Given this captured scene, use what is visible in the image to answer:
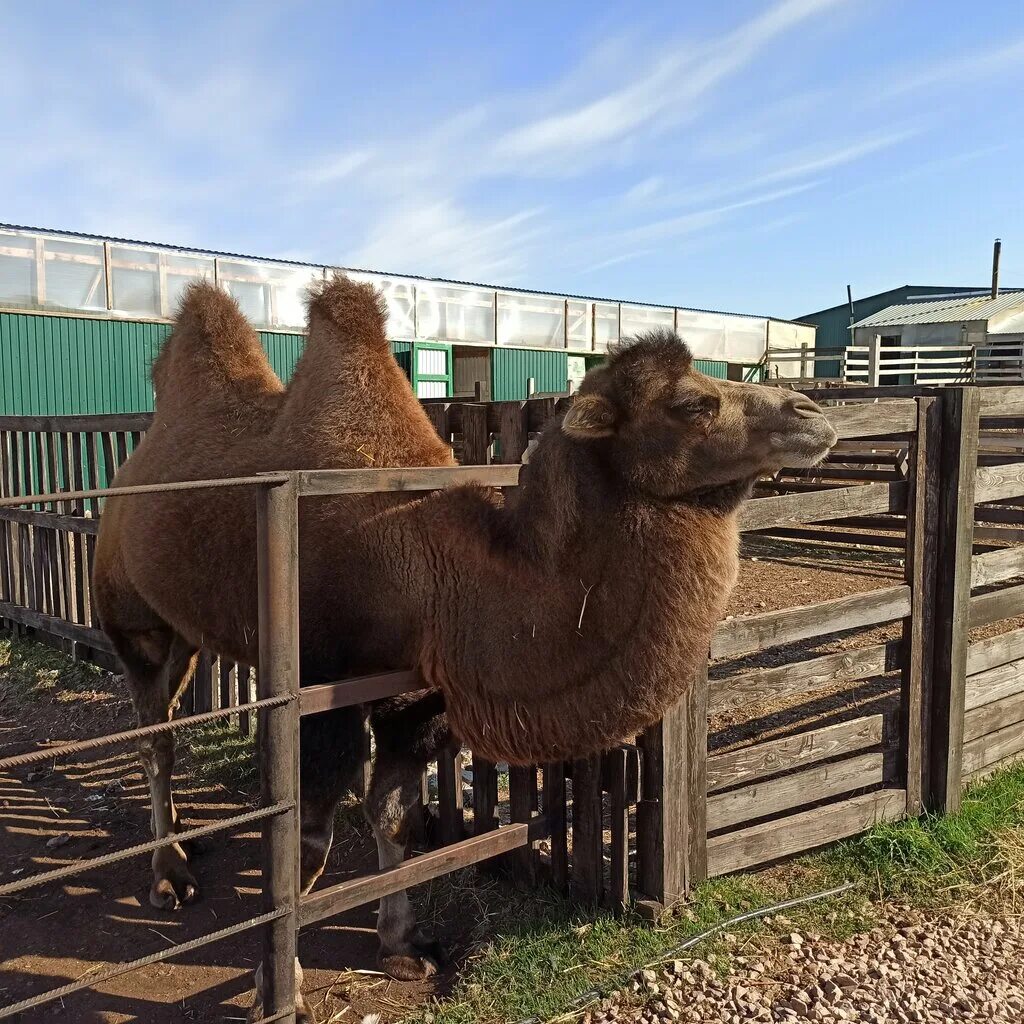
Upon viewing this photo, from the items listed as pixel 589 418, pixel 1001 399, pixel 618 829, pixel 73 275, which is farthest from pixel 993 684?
pixel 73 275

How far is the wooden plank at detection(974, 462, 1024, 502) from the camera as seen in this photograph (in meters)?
5.23

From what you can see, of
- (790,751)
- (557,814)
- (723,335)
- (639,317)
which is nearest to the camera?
(557,814)

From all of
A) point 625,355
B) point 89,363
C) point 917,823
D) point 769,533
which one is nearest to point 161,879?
point 625,355

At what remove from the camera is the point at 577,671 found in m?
3.27

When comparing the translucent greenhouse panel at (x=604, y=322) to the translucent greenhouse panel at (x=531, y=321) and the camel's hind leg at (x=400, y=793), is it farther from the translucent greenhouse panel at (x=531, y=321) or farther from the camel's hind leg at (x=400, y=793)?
the camel's hind leg at (x=400, y=793)

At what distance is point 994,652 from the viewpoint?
5.47 m

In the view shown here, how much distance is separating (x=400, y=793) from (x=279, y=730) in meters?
1.12

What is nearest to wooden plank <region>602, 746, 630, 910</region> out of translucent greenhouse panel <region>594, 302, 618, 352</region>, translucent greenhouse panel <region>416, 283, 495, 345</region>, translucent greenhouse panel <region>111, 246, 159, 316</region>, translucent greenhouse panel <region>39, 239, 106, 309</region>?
translucent greenhouse panel <region>39, 239, 106, 309</region>

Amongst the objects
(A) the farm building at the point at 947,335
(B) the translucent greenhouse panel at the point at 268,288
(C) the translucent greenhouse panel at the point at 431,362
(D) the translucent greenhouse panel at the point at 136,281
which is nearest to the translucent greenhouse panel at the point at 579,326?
(C) the translucent greenhouse panel at the point at 431,362

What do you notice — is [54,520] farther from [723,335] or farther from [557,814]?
[723,335]

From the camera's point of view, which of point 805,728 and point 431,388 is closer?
point 805,728

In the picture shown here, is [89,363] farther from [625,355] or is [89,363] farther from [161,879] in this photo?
[625,355]

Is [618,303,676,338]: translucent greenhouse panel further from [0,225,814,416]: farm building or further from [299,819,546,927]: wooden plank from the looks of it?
[299,819,546,927]: wooden plank

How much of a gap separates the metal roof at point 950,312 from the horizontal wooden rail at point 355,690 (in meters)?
37.1
